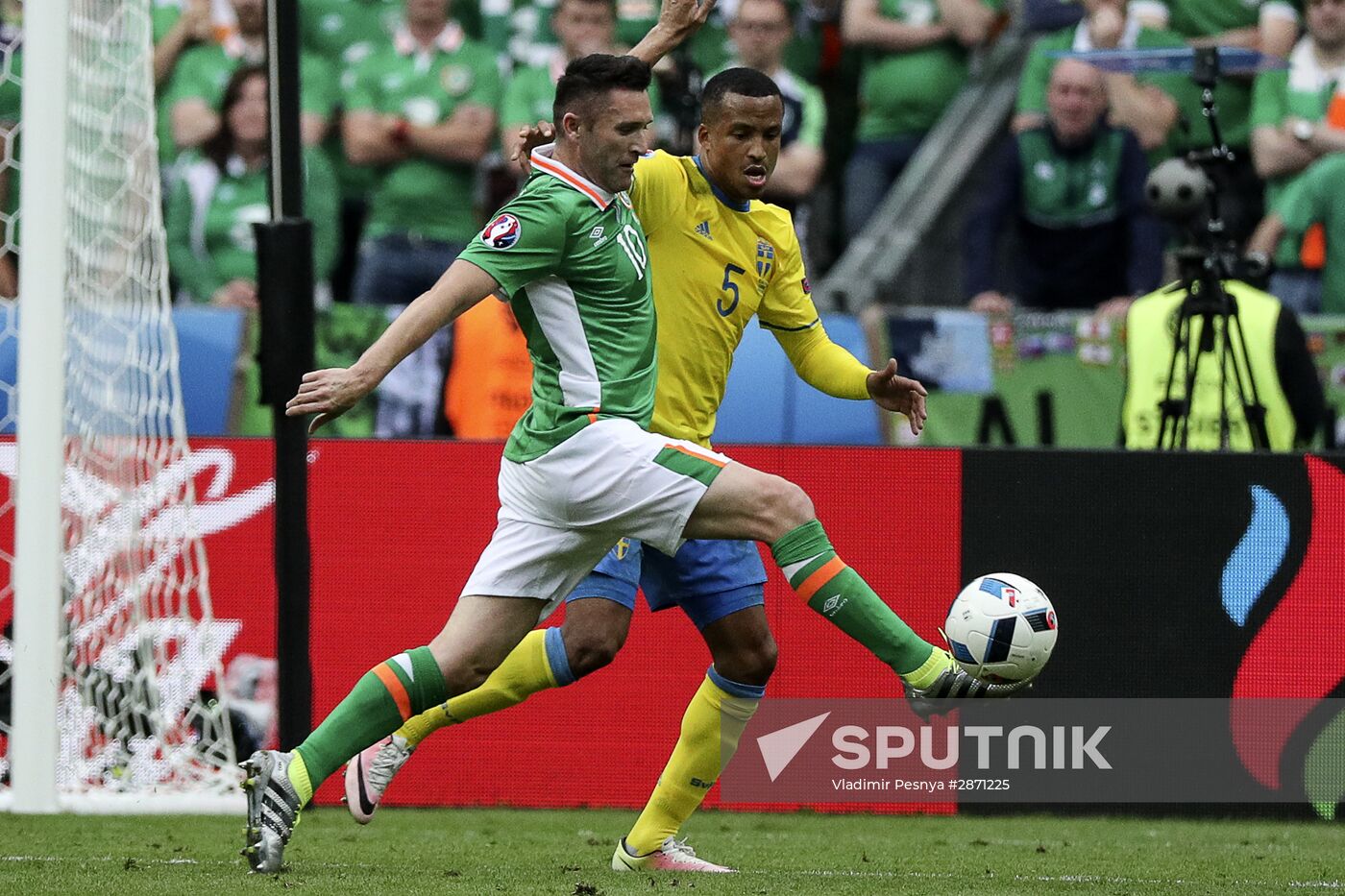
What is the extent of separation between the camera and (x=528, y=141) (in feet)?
20.4

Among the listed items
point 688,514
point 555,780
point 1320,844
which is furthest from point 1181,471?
point 688,514

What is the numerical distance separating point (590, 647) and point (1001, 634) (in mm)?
1305

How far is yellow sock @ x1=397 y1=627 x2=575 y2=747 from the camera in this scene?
6.54m

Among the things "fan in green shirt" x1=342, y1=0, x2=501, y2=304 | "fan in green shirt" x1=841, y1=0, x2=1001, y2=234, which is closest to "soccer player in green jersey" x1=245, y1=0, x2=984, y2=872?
"fan in green shirt" x1=342, y1=0, x2=501, y2=304

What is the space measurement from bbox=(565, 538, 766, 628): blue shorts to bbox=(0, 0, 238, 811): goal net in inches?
85.2

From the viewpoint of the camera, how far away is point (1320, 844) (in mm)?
7516

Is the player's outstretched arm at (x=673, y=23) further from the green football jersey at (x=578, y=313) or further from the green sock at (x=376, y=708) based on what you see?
the green sock at (x=376, y=708)

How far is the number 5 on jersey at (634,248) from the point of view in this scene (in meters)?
5.93

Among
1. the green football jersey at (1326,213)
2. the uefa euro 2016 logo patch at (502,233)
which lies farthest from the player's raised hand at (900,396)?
the green football jersey at (1326,213)

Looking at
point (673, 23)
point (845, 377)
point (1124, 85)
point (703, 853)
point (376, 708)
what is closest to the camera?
point (376, 708)

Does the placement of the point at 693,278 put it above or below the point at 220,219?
above

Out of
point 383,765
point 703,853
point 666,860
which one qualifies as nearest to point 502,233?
point 383,765

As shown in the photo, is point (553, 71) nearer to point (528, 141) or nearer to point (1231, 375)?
point (1231, 375)

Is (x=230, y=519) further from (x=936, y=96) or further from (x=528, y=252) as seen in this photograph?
(x=936, y=96)
